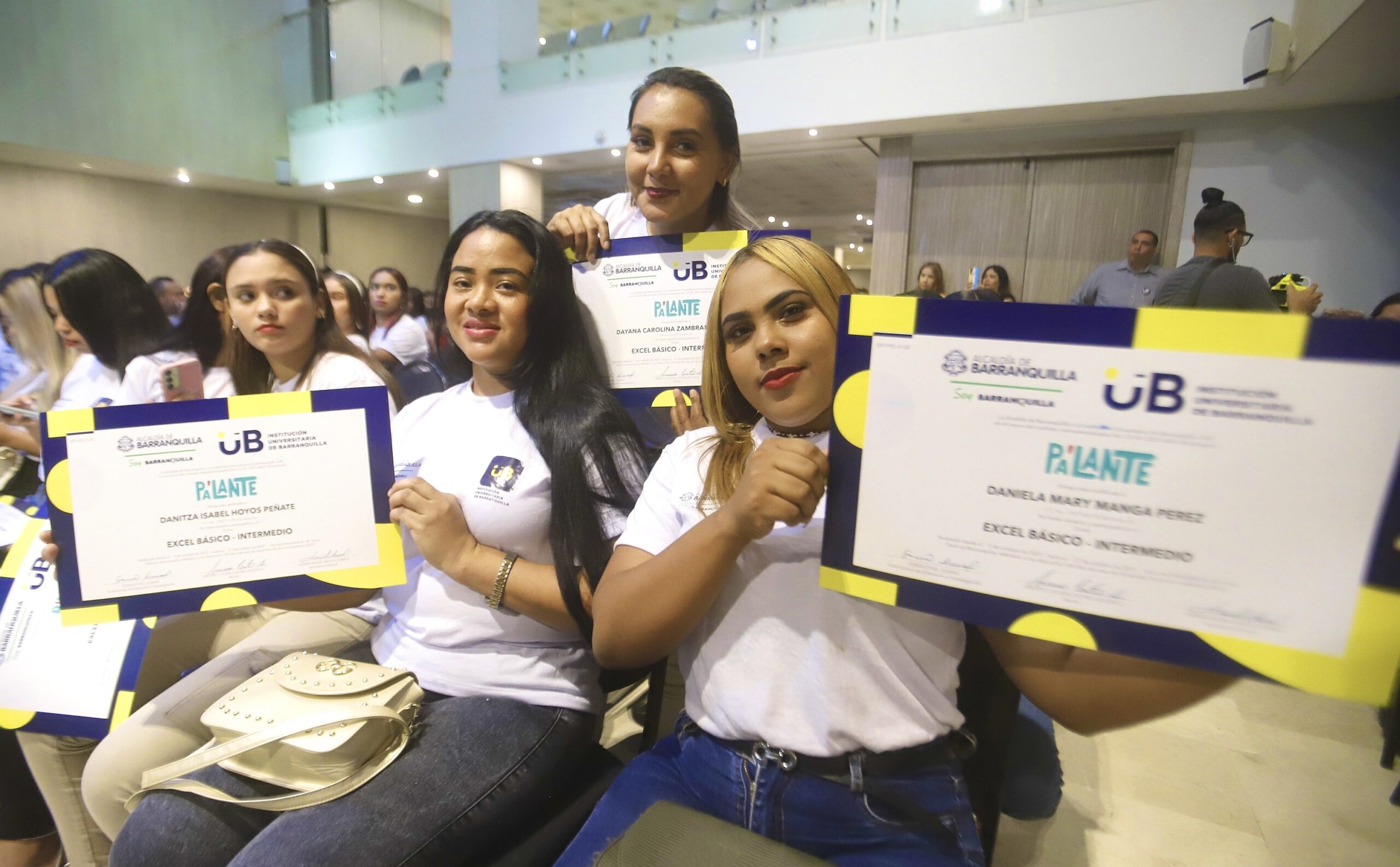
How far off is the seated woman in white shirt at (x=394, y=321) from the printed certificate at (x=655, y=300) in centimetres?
308

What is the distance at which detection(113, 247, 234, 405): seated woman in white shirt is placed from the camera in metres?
1.98

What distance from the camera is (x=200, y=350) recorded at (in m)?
2.12

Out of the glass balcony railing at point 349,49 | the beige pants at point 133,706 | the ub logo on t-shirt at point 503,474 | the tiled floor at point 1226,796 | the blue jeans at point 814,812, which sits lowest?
the tiled floor at point 1226,796

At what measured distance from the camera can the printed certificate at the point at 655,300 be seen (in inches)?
55.1

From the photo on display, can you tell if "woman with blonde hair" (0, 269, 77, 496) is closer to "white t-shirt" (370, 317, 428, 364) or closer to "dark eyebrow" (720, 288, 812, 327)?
"white t-shirt" (370, 317, 428, 364)

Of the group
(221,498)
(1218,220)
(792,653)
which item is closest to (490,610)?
(221,498)

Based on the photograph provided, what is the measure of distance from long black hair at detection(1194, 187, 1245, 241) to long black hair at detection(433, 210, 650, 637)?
9.41 ft

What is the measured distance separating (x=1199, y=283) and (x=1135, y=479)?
8.71ft

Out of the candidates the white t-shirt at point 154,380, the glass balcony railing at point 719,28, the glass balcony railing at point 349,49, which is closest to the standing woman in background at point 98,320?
the white t-shirt at point 154,380

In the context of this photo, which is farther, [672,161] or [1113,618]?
[672,161]

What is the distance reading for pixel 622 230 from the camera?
1.67 metres
